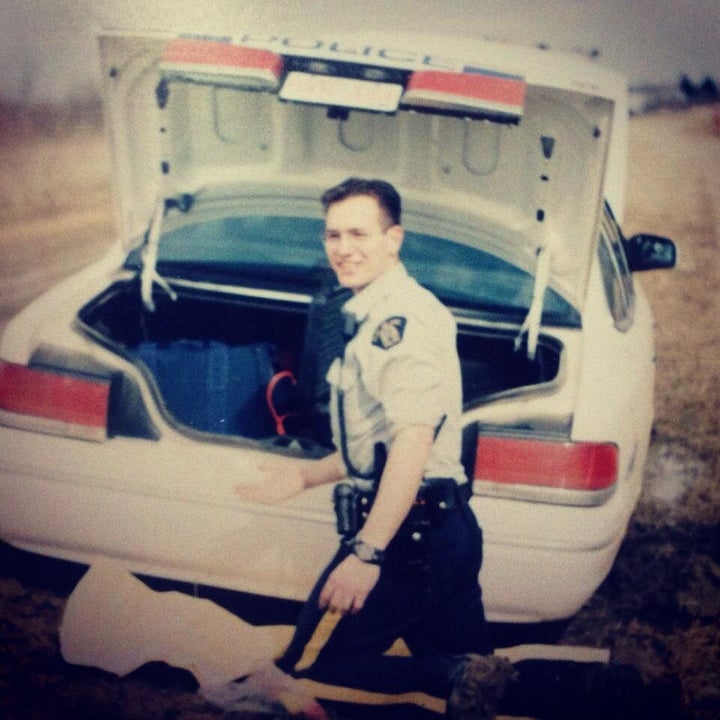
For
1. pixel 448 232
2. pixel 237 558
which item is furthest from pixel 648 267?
pixel 237 558

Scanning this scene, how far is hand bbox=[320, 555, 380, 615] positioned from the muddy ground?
407 mm

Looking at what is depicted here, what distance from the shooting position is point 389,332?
4.79ft

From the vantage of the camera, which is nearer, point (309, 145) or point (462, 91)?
point (462, 91)

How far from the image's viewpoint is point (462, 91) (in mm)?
1471

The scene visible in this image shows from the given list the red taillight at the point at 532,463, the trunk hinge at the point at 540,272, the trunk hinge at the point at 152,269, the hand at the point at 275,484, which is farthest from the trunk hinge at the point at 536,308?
the trunk hinge at the point at 152,269

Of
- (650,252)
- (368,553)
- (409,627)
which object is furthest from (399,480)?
(650,252)

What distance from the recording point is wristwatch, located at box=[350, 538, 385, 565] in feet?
4.73

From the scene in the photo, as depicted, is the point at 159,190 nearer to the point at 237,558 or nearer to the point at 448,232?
the point at 448,232

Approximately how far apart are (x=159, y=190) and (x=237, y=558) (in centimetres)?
100

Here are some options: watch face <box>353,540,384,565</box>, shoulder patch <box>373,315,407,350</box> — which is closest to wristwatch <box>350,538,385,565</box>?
watch face <box>353,540,384,565</box>

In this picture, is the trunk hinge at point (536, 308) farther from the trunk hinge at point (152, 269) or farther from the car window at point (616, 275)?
the trunk hinge at point (152, 269)

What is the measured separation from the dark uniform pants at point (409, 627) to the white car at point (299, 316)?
6cm

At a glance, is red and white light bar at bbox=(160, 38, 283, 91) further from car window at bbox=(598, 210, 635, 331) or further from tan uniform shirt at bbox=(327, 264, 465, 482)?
car window at bbox=(598, 210, 635, 331)

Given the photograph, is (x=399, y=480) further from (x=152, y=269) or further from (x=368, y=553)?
(x=152, y=269)
